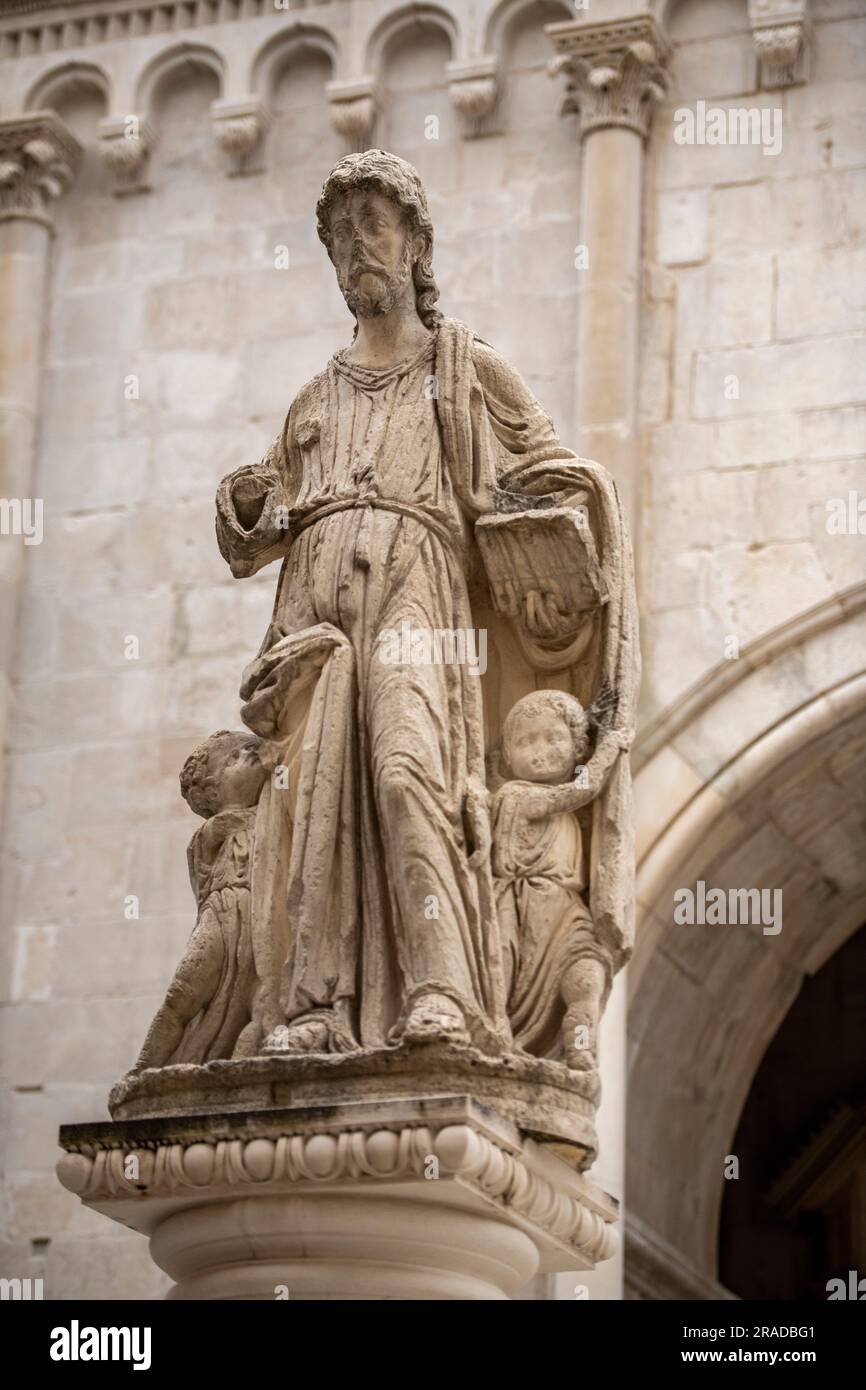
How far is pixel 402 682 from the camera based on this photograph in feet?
18.8

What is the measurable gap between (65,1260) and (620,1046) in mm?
2226

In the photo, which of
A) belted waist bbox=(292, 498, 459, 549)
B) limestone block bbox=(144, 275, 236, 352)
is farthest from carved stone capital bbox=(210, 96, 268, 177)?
belted waist bbox=(292, 498, 459, 549)

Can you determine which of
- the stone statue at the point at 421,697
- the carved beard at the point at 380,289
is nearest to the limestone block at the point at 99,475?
the stone statue at the point at 421,697

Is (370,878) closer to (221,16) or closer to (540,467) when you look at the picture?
(540,467)

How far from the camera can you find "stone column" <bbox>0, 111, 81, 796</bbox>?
10242 mm

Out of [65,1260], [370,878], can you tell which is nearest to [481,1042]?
[370,878]

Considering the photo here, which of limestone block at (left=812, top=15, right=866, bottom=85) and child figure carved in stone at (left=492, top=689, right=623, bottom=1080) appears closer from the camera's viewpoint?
child figure carved in stone at (left=492, top=689, right=623, bottom=1080)

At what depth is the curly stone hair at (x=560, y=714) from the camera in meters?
5.95

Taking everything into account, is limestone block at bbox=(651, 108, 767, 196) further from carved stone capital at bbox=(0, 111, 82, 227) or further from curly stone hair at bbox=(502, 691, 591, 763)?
curly stone hair at bbox=(502, 691, 591, 763)

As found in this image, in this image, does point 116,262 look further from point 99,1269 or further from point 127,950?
point 99,1269

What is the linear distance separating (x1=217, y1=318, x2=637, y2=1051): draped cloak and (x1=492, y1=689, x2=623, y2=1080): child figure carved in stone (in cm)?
6

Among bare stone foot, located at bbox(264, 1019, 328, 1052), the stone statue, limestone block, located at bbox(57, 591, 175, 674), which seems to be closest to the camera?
bare stone foot, located at bbox(264, 1019, 328, 1052)

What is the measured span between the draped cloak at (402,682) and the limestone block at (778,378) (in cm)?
327

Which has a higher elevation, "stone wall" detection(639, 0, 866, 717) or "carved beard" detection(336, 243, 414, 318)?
"stone wall" detection(639, 0, 866, 717)
